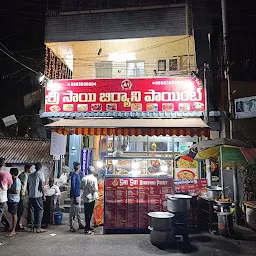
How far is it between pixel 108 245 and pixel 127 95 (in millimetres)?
6099

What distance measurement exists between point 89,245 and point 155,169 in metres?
4.77

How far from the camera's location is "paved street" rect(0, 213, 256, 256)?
21.5 ft

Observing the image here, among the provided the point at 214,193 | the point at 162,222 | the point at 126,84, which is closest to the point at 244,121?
the point at 214,193

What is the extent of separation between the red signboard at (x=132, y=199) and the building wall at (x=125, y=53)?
5931 mm

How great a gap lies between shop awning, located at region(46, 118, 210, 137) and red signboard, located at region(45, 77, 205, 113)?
937 millimetres

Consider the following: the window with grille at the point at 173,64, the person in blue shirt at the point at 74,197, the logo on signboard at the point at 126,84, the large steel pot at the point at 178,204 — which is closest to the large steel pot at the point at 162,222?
the large steel pot at the point at 178,204

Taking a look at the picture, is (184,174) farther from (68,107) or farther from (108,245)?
(68,107)

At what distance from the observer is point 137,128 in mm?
9562

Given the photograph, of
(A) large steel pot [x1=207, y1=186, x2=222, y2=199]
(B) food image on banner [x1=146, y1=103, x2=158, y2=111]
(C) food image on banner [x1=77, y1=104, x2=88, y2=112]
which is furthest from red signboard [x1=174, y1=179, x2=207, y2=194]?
(C) food image on banner [x1=77, y1=104, x2=88, y2=112]

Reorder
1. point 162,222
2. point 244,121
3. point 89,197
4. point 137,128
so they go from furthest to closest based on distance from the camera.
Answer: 1. point 244,121
2. point 137,128
3. point 89,197
4. point 162,222

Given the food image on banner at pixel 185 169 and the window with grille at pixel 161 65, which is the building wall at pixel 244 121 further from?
the window with grille at pixel 161 65

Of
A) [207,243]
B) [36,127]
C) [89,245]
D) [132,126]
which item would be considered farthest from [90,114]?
[36,127]

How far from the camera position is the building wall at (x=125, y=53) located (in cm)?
1219

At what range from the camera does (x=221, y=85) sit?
36.4ft
